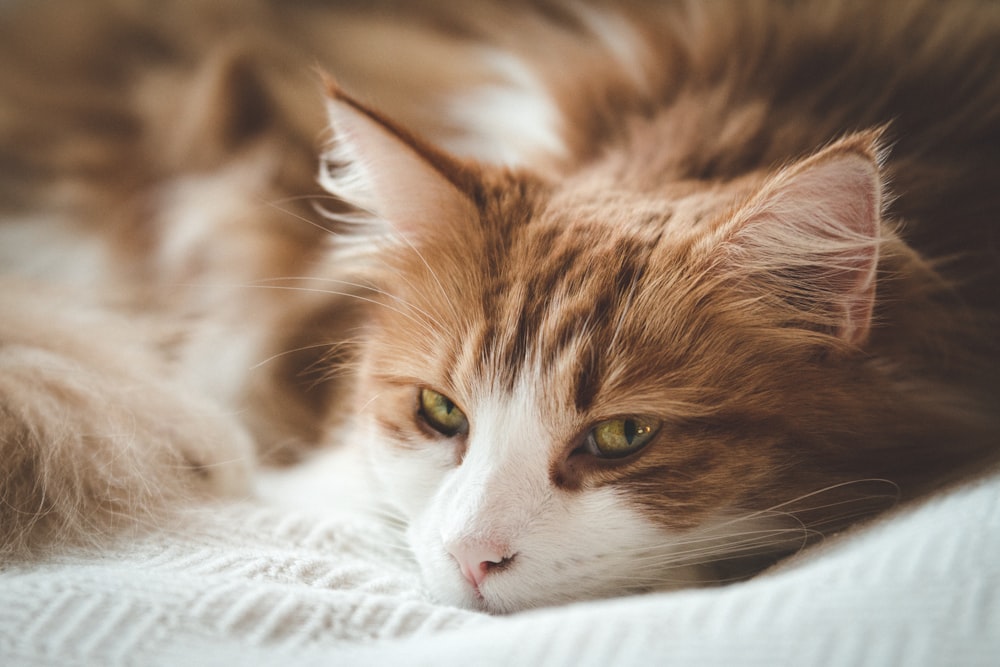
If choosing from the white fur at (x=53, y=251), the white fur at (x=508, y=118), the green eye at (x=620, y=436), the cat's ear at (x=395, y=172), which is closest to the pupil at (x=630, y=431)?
the green eye at (x=620, y=436)

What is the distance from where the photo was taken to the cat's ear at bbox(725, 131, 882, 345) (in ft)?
3.03

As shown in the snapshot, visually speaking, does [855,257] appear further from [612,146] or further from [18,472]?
[18,472]

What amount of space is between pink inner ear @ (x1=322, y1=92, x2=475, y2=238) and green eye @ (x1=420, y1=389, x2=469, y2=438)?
258mm

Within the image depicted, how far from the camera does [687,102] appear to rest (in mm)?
1422

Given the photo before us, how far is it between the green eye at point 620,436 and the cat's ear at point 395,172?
1.22 ft

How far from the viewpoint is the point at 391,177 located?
1.23 meters

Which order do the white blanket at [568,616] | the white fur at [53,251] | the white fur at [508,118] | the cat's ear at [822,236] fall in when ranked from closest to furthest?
1. the white blanket at [568,616]
2. the cat's ear at [822,236]
3. the white fur at [508,118]
4. the white fur at [53,251]

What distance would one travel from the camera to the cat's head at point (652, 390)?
0.96 meters

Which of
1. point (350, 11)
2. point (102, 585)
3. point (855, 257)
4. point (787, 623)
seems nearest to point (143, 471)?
point (102, 585)

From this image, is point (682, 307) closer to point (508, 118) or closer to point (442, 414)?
point (442, 414)

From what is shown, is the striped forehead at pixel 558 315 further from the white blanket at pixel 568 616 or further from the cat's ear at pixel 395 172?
the white blanket at pixel 568 616

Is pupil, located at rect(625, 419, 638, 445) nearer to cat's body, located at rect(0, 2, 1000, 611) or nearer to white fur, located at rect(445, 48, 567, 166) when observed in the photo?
cat's body, located at rect(0, 2, 1000, 611)

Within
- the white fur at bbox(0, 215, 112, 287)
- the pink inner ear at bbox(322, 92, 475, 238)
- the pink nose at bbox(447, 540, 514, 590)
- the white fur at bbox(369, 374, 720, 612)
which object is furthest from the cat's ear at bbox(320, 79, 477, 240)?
the white fur at bbox(0, 215, 112, 287)

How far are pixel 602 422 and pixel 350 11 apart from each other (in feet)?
4.33
